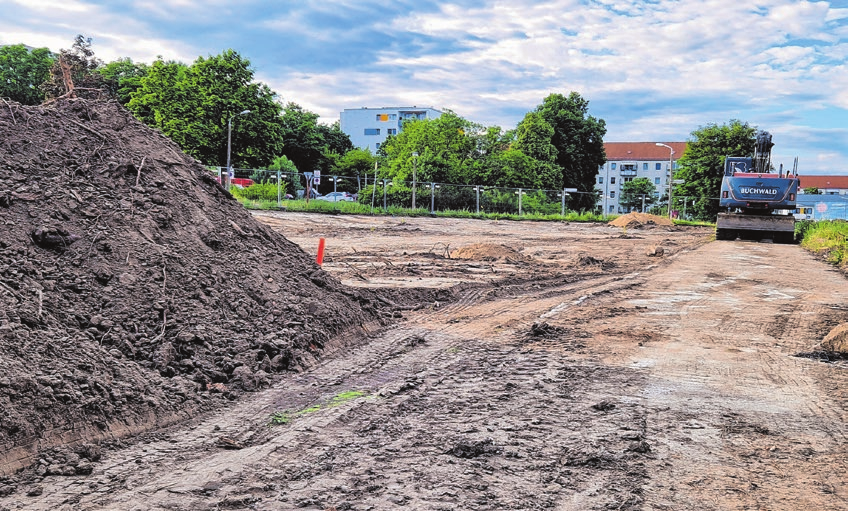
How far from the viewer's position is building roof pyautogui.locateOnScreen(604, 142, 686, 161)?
117188 mm

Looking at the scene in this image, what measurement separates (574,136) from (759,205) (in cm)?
3505

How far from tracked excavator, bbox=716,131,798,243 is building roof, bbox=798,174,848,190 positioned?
12035 centimetres

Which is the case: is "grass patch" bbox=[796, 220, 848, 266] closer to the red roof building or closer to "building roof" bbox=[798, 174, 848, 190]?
the red roof building

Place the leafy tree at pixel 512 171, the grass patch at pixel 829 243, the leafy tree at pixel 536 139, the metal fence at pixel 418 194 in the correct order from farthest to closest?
1. the leafy tree at pixel 536 139
2. the leafy tree at pixel 512 171
3. the metal fence at pixel 418 194
4. the grass patch at pixel 829 243

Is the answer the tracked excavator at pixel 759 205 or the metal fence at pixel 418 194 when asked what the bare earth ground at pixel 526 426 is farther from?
the metal fence at pixel 418 194

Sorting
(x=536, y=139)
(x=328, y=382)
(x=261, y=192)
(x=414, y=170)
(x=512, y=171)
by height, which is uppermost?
(x=536, y=139)

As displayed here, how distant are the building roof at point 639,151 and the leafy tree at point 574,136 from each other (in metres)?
59.5

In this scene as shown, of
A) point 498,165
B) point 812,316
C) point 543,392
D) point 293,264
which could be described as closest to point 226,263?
point 293,264

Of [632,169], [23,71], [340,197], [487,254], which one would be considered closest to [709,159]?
[340,197]

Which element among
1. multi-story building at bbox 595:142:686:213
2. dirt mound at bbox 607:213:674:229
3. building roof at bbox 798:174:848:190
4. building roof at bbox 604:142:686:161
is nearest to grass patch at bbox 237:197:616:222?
dirt mound at bbox 607:213:674:229

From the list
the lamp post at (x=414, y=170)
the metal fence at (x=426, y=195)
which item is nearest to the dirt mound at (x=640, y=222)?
the metal fence at (x=426, y=195)

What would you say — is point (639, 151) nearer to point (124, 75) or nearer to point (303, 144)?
point (303, 144)

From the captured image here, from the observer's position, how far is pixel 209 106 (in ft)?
146

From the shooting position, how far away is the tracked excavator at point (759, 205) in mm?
23594
